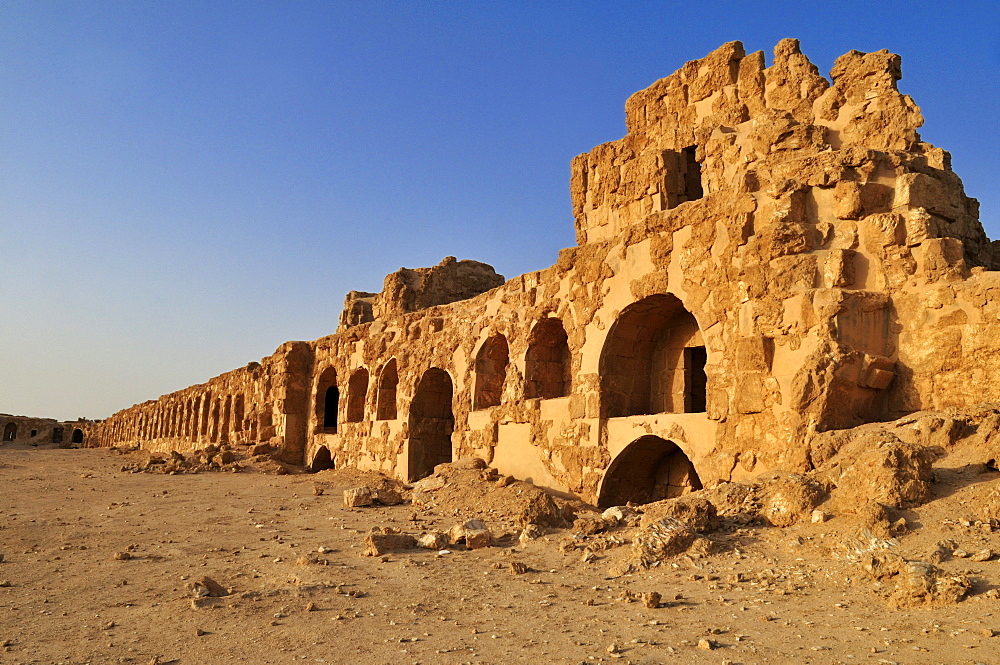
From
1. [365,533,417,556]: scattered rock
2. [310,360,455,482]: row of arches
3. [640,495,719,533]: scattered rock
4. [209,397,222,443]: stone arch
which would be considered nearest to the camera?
[640,495,719,533]: scattered rock

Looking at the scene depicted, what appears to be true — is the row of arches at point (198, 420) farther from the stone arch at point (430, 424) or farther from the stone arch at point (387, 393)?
the stone arch at point (430, 424)

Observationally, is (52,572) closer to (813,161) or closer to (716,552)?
(716,552)

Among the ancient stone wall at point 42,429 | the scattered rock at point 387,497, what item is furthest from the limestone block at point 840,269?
the ancient stone wall at point 42,429

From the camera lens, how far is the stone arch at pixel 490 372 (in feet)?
38.7

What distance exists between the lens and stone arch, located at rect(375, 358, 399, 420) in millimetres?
14703

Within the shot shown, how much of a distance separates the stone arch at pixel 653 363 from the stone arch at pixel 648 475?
518 mm

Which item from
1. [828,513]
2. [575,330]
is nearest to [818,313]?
[828,513]

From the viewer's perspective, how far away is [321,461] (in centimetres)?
1720

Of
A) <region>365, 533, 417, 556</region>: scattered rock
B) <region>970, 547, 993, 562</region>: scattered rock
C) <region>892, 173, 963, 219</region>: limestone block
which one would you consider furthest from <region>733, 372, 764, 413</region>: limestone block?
<region>365, 533, 417, 556</region>: scattered rock

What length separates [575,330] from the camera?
Answer: 986 cm

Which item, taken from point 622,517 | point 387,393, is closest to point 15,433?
point 387,393

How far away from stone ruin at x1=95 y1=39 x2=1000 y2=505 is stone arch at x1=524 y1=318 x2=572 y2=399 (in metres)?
0.03

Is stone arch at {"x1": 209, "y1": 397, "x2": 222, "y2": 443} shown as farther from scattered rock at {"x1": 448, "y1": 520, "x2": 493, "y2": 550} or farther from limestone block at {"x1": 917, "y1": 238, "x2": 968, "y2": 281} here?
limestone block at {"x1": 917, "y1": 238, "x2": 968, "y2": 281}

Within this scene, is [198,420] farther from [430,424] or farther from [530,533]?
[530,533]
